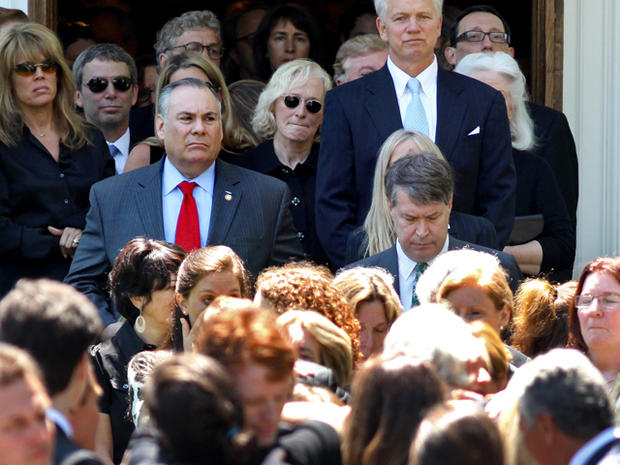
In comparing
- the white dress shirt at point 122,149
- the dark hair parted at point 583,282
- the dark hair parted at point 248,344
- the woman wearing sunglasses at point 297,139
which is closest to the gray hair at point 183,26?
the white dress shirt at point 122,149

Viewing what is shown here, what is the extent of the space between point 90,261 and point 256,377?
101 inches

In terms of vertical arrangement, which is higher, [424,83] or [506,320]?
[424,83]

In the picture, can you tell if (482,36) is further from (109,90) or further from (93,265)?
(93,265)

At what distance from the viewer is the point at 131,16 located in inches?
406

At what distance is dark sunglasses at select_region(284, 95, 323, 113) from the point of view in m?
6.35

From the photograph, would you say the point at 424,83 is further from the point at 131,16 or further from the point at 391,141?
the point at 131,16

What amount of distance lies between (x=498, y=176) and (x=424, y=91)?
52cm

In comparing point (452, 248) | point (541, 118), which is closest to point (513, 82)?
point (541, 118)

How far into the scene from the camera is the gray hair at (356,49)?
6930 mm

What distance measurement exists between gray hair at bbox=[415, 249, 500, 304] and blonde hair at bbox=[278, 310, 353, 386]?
0.85m

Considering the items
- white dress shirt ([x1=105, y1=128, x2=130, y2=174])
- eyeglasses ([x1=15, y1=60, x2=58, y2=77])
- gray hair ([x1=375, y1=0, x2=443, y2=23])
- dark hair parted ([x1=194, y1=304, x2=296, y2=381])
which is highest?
gray hair ([x1=375, y1=0, x2=443, y2=23])

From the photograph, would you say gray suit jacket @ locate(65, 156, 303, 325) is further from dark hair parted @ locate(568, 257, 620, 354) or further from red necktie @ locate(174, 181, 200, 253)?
dark hair parted @ locate(568, 257, 620, 354)

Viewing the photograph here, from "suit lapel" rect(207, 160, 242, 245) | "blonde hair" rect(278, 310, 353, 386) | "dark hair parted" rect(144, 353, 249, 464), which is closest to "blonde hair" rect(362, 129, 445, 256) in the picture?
"suit lapel" rect(207, 160, 242, 245)

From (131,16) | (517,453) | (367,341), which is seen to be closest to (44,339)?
(517,453)
